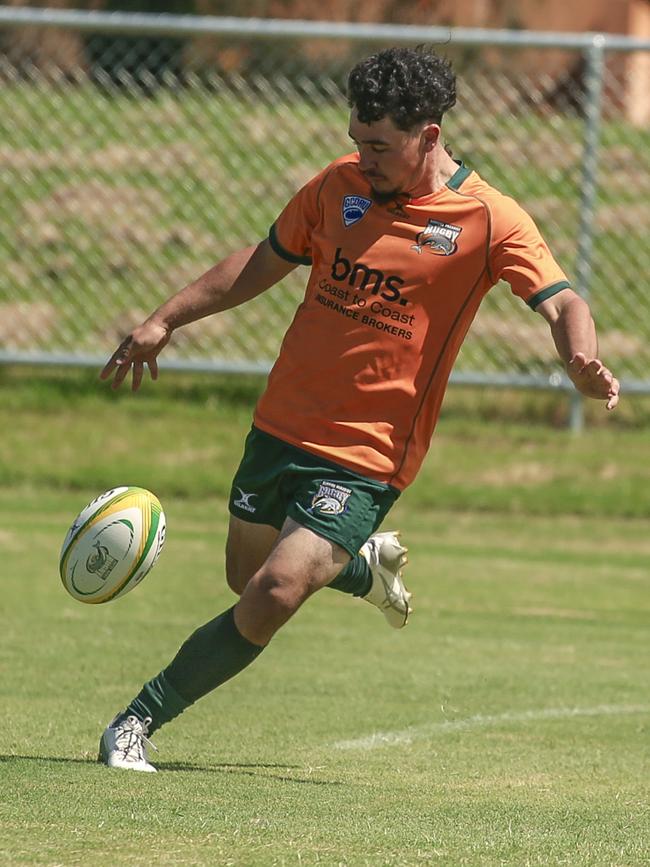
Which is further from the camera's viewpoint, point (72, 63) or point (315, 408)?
point (72, 63)

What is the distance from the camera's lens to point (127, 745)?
5332 millimetres

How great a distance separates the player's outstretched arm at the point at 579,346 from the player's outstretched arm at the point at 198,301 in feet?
3.16

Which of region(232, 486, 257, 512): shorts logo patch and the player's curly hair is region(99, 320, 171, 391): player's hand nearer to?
region(232, 486, 257, 512): shorts logo patch

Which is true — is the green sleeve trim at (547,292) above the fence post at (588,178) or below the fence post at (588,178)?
above

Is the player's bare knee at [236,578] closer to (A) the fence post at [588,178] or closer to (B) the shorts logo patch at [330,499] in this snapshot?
(B) the shorts logo patch at [330,499]

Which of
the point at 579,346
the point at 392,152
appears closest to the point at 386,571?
the point at 579,346

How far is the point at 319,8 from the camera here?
19469mm

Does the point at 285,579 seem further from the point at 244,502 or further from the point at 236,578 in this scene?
the point at 236,578

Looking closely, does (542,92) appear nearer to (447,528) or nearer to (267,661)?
(447,528)

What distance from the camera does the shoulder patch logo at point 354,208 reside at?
18.3 feet

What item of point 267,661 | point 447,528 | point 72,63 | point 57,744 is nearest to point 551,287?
point 57,744

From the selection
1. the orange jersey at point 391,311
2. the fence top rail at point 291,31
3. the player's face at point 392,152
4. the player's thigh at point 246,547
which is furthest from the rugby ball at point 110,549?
the fence top rail at point 291,31

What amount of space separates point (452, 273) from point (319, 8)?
47.9ft

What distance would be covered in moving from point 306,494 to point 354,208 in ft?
3.14
